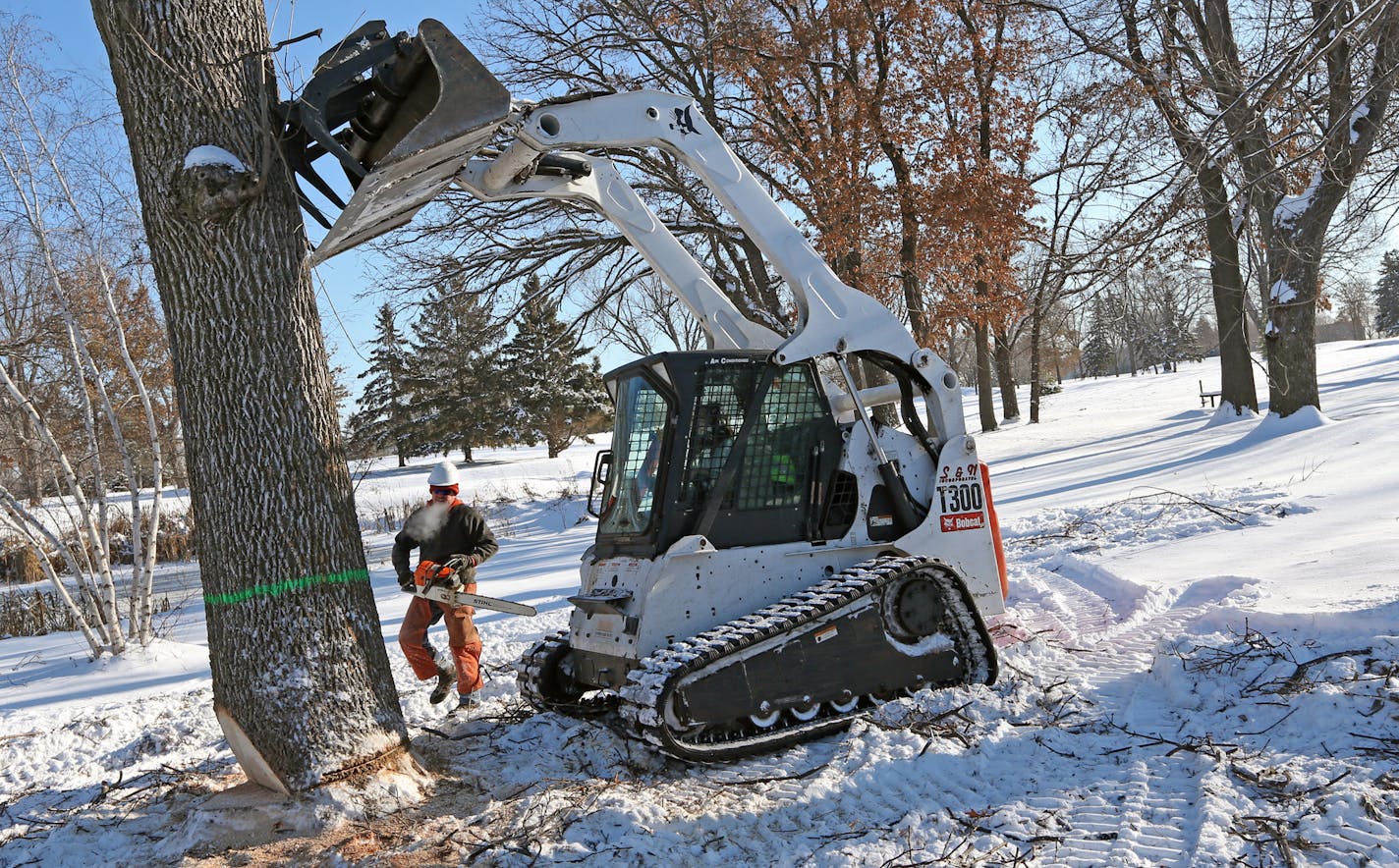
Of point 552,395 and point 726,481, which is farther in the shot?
point 552,395

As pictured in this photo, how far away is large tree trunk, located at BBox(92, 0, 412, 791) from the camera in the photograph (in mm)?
4422

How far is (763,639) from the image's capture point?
5184 millimetres

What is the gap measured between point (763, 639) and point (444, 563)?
2.78 m

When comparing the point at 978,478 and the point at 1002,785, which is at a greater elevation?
the point at 978,478

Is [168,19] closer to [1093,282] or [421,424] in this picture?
[1093,282]

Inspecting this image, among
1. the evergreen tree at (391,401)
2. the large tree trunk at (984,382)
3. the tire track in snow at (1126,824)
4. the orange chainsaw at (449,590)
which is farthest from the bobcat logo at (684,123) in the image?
the evergreen tree at (391,401)

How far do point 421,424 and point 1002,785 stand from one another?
4034 cm

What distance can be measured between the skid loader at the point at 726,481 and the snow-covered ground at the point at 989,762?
329 mm

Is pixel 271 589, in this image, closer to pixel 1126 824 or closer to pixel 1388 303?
pixel 1126 824

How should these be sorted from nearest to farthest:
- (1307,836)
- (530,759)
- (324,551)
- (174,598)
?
(1307,836), (324,551), (530,759), (174,598)

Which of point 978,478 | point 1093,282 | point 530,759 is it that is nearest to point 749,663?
point 530,759

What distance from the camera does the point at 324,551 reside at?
15.1 ft

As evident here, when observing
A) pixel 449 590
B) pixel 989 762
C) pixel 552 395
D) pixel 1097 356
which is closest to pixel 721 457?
pixel 449 590

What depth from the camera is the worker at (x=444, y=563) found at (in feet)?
21.3
